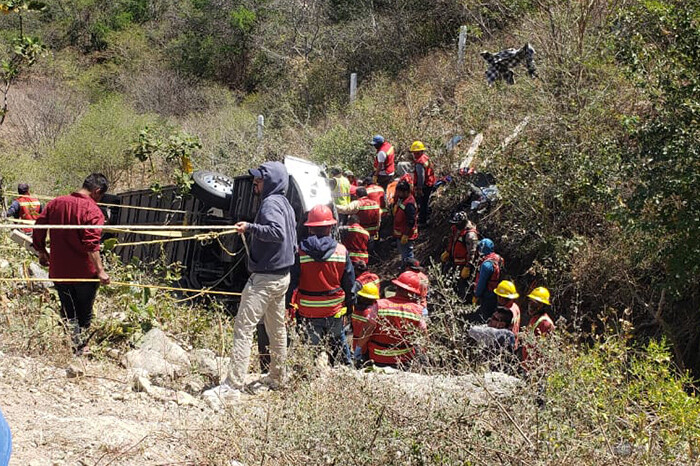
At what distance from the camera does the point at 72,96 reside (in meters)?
23.5

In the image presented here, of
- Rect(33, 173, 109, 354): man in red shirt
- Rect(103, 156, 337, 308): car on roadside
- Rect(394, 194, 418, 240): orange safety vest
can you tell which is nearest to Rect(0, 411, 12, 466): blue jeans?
Rect(33, 173, 109, 354): man in red shirt

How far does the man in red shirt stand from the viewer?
5406mm

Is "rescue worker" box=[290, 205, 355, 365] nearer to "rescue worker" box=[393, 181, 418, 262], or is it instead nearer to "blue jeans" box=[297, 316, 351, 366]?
"blue jeans" box=[297, 316, 351, 366]

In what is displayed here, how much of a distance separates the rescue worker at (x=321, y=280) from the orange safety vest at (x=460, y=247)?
279 centimetres

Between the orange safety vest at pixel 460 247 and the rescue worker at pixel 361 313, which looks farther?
the orange safety vest at pixel 460 247

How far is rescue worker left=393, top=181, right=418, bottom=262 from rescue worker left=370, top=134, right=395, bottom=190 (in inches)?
63.8

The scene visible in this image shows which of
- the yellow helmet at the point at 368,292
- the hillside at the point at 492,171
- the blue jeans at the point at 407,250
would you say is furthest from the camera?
the blue jeans at the point at 407,250

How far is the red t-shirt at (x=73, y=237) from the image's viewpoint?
5.40 meters

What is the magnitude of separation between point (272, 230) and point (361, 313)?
1.42 metres

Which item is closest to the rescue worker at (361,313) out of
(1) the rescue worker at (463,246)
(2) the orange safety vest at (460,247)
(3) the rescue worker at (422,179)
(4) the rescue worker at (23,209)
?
(1) the rescue worker at (463,246)

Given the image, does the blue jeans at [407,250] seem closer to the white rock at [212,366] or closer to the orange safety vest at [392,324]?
the orange safety vest at [392,324]

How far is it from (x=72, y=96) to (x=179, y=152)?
57.0ft

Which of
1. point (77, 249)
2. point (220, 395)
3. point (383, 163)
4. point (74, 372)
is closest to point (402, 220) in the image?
point (383, 163)

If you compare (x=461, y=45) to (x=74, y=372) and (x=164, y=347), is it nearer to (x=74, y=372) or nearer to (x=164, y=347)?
(x=164, y=347)
